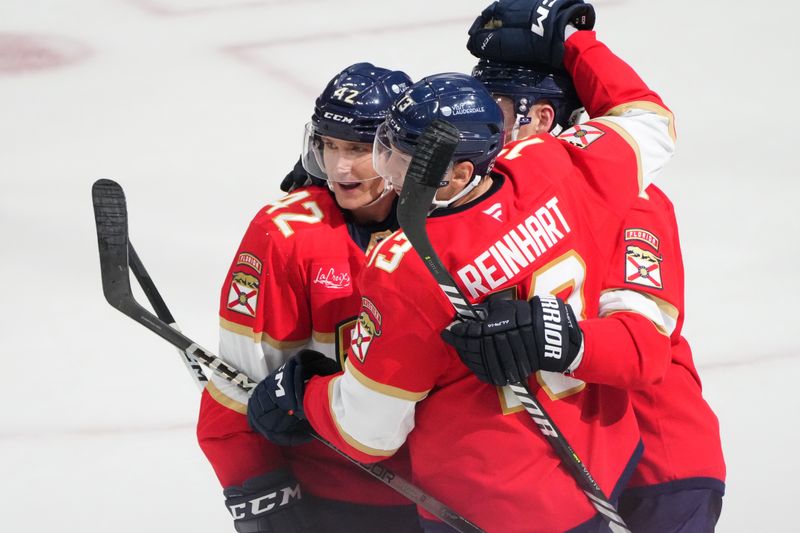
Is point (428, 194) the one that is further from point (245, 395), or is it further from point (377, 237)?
point (245, 395)

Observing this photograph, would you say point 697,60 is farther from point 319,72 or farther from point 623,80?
point 623,80

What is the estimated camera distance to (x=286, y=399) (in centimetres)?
214

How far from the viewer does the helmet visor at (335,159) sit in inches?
89.3

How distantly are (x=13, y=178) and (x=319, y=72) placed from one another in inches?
53.4

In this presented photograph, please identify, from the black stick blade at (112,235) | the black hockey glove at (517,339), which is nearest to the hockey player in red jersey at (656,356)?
the black hockey glove at (517,339)

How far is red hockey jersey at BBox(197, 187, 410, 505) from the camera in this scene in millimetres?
2217

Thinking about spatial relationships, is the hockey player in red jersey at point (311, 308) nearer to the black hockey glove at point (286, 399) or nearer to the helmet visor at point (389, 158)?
the black hockey glove at point (286, 399)

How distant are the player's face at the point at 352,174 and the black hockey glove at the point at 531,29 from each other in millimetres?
467

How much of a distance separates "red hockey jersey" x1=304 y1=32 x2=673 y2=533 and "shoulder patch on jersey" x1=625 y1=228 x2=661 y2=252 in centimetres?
4

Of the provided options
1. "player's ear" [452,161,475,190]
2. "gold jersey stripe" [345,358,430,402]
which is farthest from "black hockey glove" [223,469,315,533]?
"player's ear" [452,161,475,190]

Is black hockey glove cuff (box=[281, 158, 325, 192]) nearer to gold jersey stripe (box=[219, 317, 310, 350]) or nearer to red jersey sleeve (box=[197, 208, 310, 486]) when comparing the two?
red jersey sleeve (box=[197, 208, 310, 486])

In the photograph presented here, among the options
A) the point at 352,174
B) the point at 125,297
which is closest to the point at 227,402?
the point at 125,297

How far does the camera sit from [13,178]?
454 cm

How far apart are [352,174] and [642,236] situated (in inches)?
20.7
